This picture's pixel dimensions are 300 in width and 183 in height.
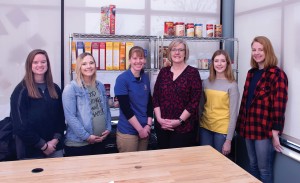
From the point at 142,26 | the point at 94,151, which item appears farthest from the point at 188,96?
the point at 142,26

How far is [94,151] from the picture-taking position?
241 centimetres

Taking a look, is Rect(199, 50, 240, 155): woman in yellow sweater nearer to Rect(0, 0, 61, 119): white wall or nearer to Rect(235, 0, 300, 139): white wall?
Rect(235, 0, 300, 139): white wall

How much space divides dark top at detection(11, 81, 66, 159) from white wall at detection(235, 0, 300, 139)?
1918 millimetres

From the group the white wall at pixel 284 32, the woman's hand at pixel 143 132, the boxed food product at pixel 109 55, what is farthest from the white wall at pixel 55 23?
the woman's hand at pixel 143 132

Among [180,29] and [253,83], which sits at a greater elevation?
[180,29]

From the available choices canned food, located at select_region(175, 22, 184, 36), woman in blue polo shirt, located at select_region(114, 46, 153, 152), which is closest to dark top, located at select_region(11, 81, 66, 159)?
woman in blue polo shirt, located at select_region(114, 46, 153, 152)

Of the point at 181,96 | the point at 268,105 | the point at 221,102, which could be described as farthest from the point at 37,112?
the point at 268,105

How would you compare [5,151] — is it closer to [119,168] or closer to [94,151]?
[94,151]

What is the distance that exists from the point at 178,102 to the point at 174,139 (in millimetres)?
314

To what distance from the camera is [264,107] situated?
247 centimetres

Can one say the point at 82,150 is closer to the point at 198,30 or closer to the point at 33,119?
the point at 33,119

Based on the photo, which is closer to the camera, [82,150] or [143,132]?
[82,150]

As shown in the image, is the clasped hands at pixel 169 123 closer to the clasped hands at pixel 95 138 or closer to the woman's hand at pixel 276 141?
the clasped hands at pixel 95 138

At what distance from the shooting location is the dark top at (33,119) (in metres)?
2.19
